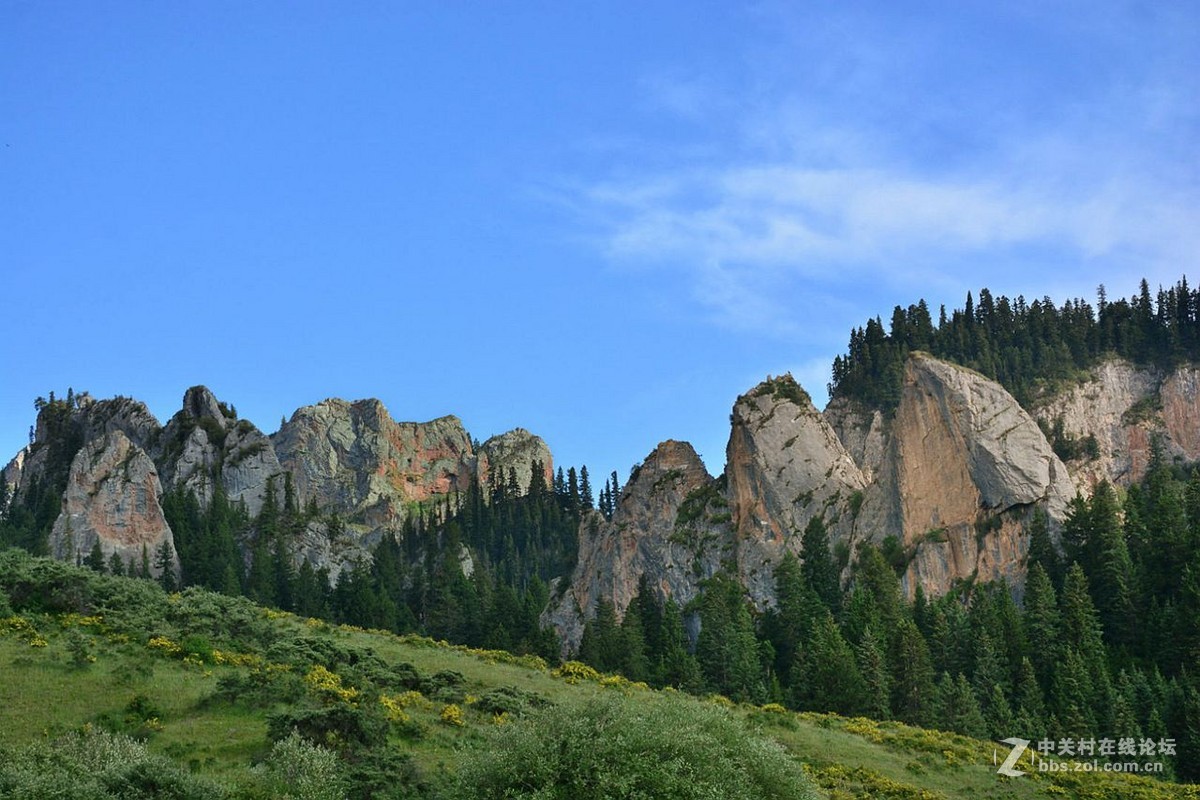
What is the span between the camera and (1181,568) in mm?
104312

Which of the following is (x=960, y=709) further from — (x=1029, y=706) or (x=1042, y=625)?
(x=1042, y=625)

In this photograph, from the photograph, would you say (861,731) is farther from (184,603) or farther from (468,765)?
(184,603)

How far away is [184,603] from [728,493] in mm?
86424

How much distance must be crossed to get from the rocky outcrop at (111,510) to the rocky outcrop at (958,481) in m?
96.2

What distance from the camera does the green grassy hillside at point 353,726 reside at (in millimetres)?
44812

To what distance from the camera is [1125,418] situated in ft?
563

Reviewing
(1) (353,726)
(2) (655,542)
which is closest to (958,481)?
(2) (655,542)

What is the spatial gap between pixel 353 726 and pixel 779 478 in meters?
100

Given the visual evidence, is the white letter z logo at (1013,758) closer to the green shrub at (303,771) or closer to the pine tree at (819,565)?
the green shrub at (303,771)

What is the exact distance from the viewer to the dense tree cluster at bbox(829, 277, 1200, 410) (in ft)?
590

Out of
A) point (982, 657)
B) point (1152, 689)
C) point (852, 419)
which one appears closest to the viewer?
point (1152, 689)

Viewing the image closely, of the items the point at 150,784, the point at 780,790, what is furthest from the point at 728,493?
the point at 150,784

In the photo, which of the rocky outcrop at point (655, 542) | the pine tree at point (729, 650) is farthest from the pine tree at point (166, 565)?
the pine tree at point (729, 650)

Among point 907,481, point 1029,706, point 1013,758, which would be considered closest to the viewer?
point 1013,758
